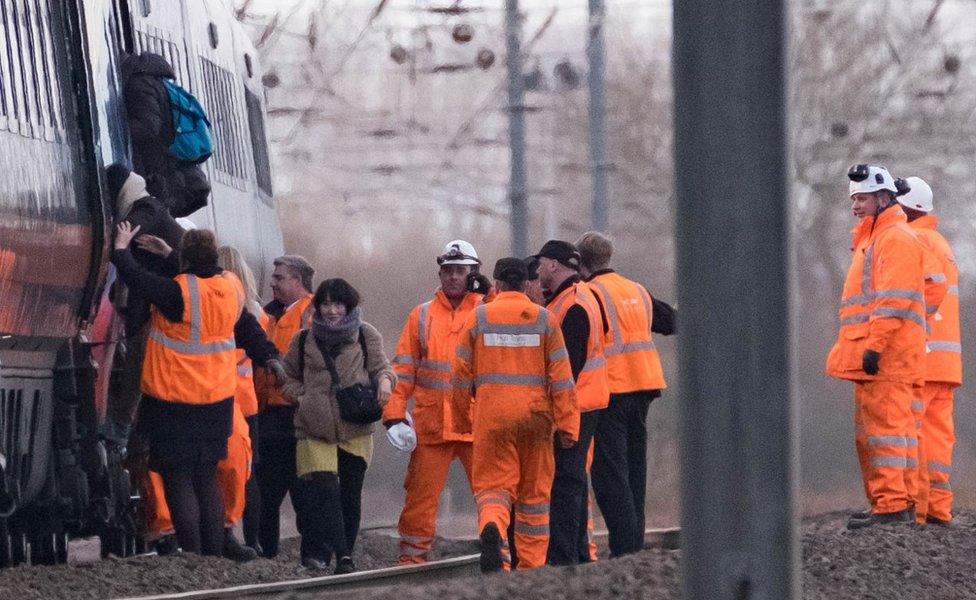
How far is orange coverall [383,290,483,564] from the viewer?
35.0 feet

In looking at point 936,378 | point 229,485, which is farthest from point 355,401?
point 936,378

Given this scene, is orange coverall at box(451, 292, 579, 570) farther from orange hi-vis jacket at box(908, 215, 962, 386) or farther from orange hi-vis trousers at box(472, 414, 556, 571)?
orange hi-vis jacket at box(908, 215, 962, 386)

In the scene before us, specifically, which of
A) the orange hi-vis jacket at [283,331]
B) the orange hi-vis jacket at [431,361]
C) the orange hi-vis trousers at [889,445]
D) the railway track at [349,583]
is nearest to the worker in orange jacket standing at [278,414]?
the orange hi-vis jacket at [283,331]

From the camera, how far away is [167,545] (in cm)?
1091

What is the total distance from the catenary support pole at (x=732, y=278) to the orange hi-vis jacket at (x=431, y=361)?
699 centimetres

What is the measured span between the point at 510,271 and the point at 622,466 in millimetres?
1545

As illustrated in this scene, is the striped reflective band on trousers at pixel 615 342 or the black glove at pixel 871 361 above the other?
the striped reflective band on trousers at pixel 615 342

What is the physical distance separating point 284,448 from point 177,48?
2.82 meters

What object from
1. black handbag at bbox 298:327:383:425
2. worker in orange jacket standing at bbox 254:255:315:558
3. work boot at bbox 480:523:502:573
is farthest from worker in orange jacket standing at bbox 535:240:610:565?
Result: worker in orange jacket standing at bbox 254:255:315:558

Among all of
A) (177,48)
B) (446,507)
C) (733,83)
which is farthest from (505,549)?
(446,507)

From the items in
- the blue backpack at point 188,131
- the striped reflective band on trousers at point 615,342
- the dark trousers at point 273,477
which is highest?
the blue backpack at point 188,131

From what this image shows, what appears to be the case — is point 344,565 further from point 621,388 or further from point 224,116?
point 224,116

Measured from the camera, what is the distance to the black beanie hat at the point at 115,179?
10.1 m

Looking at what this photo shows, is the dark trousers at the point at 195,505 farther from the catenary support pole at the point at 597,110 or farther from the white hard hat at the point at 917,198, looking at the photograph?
the catenary support pole at the point at 597,110
